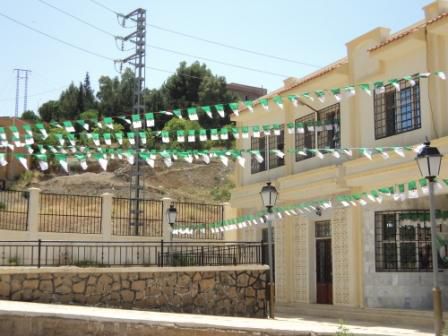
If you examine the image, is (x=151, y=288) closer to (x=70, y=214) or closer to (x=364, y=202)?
(x=364, y=202)

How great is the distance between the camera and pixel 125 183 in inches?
1815

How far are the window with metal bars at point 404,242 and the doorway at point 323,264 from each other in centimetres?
247

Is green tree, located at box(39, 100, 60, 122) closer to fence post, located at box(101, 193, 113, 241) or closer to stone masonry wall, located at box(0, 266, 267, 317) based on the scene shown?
fence post, located at box(101, 193, 113, 241)

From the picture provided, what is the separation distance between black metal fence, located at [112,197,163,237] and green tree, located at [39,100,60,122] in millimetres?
44721

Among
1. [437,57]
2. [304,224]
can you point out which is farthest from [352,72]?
[304,224]

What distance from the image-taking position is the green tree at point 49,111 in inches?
2650

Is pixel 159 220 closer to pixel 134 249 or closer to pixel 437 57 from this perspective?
pixel 134 249

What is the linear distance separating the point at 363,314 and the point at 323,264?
3.02 m

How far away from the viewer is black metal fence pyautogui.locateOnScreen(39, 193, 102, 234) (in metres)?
21.6

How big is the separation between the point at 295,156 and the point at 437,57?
20.9 ft

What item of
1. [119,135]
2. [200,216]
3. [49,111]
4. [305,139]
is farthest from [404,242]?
[49,111]

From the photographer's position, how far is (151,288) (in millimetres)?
15969

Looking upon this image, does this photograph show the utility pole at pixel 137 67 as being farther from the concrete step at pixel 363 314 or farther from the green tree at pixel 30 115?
the green tree at pixel 30 115

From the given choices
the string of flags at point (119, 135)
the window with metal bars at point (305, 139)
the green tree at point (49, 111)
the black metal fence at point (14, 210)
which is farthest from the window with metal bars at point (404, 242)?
the green tree at point (49, 111)
